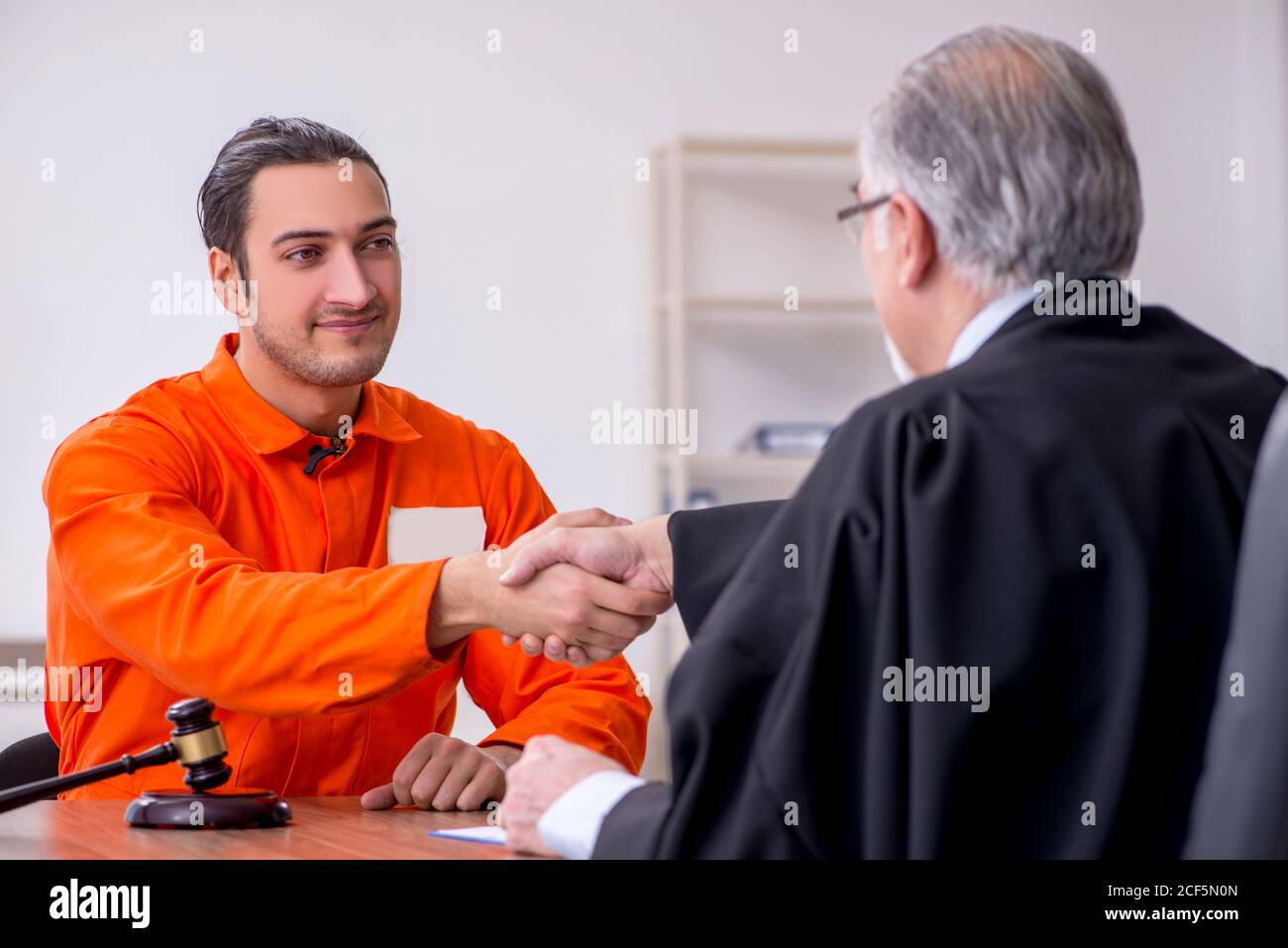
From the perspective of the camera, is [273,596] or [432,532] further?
[432,532]

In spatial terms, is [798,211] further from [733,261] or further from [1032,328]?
[1032,328]

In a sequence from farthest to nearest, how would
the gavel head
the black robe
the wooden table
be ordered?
the gavel head → the wooden table → the black robe

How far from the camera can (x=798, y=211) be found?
4.61 meters

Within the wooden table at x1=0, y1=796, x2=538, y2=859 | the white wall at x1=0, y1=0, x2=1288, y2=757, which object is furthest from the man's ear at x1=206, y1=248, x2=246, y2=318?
the white wall at x1=0, y1=0, x2=1288, y2=757

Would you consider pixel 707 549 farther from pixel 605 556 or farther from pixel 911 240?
pixel 911 240

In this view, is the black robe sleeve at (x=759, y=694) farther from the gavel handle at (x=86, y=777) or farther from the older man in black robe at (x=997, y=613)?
the gavel handle at (x=86, y=777)

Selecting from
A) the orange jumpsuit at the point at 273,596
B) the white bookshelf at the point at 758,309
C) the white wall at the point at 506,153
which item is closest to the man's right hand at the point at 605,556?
the orange jumpsuit at the point at 273,596

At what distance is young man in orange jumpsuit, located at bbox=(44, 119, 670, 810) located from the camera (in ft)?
5.00

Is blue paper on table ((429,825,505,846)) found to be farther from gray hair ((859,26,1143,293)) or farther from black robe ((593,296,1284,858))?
gray hair ((859,26,1143,293))

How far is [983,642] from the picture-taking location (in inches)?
37.7

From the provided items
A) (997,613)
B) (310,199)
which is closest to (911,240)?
(997,613)

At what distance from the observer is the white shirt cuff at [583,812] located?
1.09 meters

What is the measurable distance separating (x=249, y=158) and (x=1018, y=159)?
1260mm

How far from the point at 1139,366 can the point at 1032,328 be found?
0.08 meters
